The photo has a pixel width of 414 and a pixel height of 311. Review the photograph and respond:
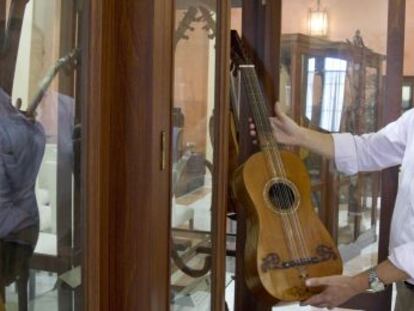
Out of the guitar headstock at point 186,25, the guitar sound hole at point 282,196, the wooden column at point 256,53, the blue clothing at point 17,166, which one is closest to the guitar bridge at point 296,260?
the guitar sound hole at point 282,196

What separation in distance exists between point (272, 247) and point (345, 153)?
0.43 meters

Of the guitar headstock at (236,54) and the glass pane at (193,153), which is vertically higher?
the guitar headstock at (236,54)

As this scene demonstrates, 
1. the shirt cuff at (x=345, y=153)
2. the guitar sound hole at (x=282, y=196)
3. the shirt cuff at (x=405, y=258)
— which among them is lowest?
the shirt cuff at (x=405, y=258)

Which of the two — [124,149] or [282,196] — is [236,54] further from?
[124,149]

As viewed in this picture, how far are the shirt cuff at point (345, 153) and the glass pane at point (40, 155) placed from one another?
1.06m

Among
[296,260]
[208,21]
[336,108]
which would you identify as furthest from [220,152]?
[336,108]

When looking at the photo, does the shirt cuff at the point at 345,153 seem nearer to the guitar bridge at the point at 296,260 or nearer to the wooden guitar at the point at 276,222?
the wooden guitar at the point at 276,222

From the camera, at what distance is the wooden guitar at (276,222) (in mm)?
1427

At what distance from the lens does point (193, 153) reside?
1145 mm

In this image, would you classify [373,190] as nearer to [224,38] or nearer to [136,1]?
[224,38]

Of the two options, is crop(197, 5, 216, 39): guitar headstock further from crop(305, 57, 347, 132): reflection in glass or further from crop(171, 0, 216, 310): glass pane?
crop(305, 57, 347, 132): reflection in glass

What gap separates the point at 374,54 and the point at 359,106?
21 centimetres

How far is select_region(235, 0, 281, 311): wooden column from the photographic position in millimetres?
1723

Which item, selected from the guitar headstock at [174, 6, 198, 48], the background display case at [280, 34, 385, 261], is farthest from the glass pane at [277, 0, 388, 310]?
the guitar headstock at [174, 6, 198, 48]
